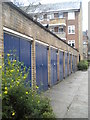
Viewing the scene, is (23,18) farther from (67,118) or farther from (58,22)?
(58,22)

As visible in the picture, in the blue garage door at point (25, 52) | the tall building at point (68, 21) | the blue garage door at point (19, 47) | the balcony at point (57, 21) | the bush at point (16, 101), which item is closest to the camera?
the bush at point (16, 101)

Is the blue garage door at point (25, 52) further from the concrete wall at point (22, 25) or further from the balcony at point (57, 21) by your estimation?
the balcony at point (57, 21)

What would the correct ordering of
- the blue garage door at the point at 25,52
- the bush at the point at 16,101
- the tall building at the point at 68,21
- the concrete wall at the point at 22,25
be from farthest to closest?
1. the tall building at the point at 68,21
2. the blue garage door at the point at 25,52
3. the concrete wall at the point at 22,25
4. the bush at the point at 16,101

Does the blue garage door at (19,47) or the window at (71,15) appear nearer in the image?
the blue garage door at (19,47)

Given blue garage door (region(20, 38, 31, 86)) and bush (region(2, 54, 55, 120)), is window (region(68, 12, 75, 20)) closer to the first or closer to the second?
blue garage door (region(20, 38, 31, 86))

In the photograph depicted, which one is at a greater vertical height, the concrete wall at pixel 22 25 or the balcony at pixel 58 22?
the balcony at pixel 58 22

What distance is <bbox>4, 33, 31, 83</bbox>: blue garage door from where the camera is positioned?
5563mm

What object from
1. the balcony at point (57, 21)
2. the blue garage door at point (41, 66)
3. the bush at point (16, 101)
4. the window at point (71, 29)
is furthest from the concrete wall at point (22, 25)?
the window at point (71, 29)

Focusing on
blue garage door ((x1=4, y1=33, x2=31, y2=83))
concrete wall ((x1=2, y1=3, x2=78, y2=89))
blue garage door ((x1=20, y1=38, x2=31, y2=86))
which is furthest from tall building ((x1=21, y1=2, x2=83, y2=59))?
blue garage door ((x1=4, y1=33, x2=31, y2=83))

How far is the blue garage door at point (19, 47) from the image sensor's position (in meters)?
5.56

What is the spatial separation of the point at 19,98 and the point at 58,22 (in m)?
31.3

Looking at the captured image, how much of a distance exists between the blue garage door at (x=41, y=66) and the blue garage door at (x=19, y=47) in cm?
107

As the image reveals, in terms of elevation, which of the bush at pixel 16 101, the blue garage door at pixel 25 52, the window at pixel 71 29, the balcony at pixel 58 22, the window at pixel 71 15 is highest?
the window at pixel 71 15

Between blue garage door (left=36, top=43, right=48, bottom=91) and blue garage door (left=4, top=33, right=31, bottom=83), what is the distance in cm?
107
